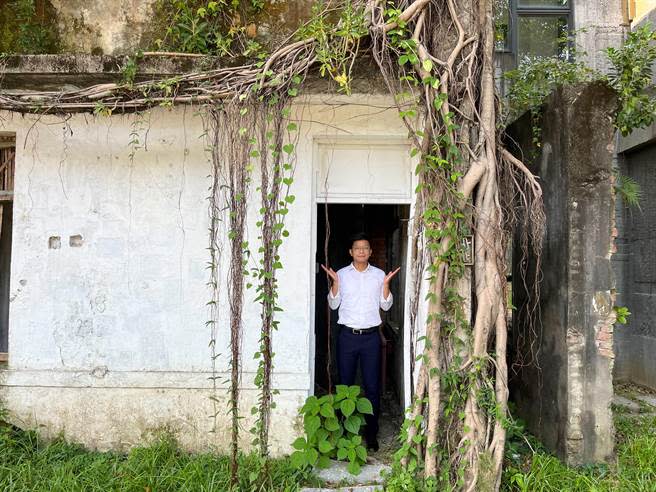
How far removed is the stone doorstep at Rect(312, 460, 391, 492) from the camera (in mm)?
4011

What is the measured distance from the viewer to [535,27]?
24.7 ft

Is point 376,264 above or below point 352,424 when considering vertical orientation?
above

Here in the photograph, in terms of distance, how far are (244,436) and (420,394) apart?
1.72 m

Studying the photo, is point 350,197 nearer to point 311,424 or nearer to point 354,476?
point 311,424

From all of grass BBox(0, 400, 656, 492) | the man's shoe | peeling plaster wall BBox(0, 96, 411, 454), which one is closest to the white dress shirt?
peeling plaster wall BBox(0, 96, 411, 454)

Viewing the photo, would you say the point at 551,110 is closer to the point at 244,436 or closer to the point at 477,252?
the point at 477,252

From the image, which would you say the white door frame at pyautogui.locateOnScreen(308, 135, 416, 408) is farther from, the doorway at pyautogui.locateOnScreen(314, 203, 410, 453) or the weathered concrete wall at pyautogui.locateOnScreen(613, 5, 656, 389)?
the weathered concrete wall at pyautogui.locateOnScreen(613, 5, 656, 389)

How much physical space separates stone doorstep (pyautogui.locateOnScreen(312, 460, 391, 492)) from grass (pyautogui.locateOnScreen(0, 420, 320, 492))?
0.22m

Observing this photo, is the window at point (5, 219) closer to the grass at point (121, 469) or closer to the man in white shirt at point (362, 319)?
the grass at point (121, 469)

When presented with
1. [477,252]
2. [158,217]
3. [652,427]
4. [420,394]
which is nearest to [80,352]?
[158,217]

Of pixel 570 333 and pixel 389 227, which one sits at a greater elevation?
pixel 389 227

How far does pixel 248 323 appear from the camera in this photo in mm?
4535

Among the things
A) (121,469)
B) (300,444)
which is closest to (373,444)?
(300,444)

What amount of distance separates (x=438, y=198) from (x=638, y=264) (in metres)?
4.62
